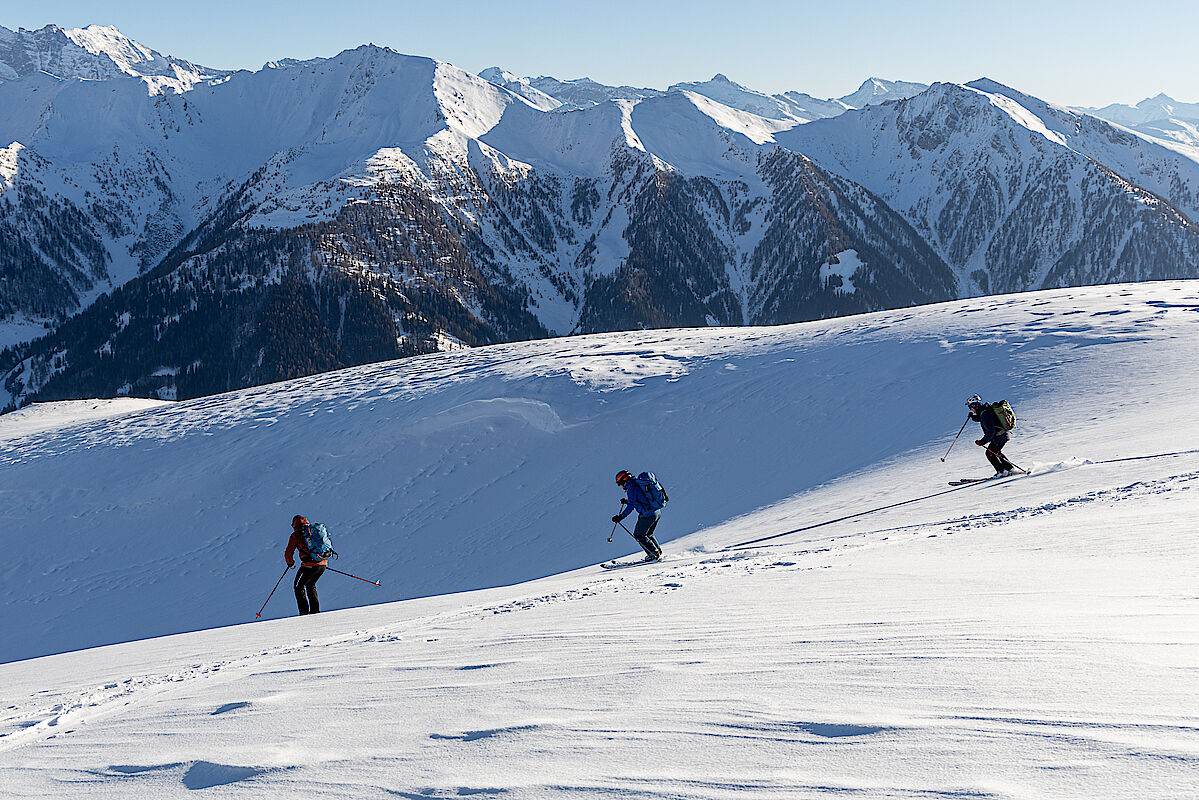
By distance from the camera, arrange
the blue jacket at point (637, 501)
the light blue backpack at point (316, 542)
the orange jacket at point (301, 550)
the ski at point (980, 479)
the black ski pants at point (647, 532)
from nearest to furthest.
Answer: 1. the orange jacket at point (301, 550)
2. the light blue backpack at point (316, 542)
3. the blue jacket at point (637, 501)
4. the black ski pants at point (647, 532)
5. the ski at point (980, 479)

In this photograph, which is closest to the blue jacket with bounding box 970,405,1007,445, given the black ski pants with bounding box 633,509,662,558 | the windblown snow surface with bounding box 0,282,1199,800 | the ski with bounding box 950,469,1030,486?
the ski with bounding box 950,469,1030,486

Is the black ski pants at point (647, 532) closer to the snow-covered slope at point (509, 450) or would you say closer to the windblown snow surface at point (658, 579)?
the windblown snow surface at point (658, 579)

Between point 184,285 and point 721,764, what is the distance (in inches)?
6485

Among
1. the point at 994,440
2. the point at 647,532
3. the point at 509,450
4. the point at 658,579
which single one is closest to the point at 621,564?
the point at 647,532

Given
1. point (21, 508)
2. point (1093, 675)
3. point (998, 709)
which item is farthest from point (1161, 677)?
point (21, 508)

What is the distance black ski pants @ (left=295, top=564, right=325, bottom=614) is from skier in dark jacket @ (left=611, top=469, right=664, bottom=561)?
5049mm

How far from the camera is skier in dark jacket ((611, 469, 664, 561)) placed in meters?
13.5

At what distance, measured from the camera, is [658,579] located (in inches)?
384

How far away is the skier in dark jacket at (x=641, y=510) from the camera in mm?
13484

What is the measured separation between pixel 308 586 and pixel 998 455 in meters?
12.7

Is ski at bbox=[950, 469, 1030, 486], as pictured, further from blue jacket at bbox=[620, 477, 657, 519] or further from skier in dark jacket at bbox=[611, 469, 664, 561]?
blue jacket at bbox=[620, 477, 657, 519]

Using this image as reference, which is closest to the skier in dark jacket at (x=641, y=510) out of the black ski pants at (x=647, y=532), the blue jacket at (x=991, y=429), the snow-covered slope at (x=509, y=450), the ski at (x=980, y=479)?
the black ski pants at (x=647, y=532)

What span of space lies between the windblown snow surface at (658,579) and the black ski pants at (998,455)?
0.74 meters

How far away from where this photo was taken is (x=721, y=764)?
9.75ft
